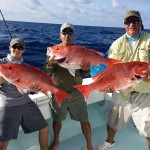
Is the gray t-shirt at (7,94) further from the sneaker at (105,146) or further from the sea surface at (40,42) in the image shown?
the sneaker at (105,146)

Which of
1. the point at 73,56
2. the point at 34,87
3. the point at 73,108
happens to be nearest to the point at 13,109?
the point at 34,87

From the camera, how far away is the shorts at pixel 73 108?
400cm

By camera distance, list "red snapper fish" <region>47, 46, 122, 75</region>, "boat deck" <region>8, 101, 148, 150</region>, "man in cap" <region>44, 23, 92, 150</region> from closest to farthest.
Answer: "red snapper fish" <region>47, 46, 122, 75</region> → "man in cap" <region>44, 23, 92, 150</region> → "boat deck" <region>8, 101, 148, 150</region>

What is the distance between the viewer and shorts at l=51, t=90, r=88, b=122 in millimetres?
4004

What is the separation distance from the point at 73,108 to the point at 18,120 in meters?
0.87

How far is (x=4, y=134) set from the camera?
3.49 meters

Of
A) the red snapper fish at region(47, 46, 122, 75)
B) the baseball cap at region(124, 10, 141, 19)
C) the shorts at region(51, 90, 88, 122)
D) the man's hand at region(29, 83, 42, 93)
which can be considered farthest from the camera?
the shorts at region(51, 90, 88, 122)

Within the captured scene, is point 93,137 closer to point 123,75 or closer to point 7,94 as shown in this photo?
point 7,94

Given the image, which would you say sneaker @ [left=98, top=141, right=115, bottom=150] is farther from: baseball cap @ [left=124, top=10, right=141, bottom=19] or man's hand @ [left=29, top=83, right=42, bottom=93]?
baseball cap @ [left=124, top=10, right=141, bottom=19]

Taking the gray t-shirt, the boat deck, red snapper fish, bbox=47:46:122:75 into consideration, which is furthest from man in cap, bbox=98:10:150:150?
the gray t-shirt

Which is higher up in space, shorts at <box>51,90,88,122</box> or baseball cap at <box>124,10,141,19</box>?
baseball cap at <box>124,10,141,19</box>

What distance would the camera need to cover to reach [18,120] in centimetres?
359

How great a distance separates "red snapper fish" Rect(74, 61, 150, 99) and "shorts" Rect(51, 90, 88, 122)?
2.76ft

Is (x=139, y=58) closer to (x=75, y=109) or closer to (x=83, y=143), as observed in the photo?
(x=75, y=109)
